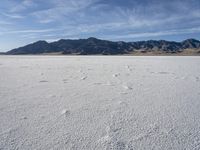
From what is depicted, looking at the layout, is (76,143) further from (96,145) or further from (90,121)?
(90,121)

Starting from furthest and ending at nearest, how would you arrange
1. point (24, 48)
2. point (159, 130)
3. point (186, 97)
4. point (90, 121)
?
1. point (24, 48)
2. point (186, 97)
3. point (90, 121)
4. point (159, 130)

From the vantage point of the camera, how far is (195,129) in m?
2.30

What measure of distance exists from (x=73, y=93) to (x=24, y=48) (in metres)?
125

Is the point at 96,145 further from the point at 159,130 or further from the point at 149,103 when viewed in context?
the point at 149,103

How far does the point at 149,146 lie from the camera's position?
75.7 inches

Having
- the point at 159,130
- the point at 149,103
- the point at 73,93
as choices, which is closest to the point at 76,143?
the point at 159,130

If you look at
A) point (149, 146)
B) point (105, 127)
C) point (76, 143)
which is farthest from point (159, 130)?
point (76, 143)

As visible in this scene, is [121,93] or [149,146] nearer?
[149,146]

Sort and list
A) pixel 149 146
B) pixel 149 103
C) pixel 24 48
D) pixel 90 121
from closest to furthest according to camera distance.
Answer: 1. pixel 149 146
2. pixel 90 121
3. pixel 149 103
4. pixel 24 48

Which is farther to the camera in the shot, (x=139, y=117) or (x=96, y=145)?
(x=139, y=117)

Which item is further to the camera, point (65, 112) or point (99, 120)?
point (65, 112)

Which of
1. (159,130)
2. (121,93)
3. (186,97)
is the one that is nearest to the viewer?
(159,130)

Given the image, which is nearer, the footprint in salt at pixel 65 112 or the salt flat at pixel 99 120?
the salt flat at pixel 99 120

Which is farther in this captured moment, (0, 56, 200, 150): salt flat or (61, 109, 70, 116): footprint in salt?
(61, 109, 70, 116): footprint in salt
